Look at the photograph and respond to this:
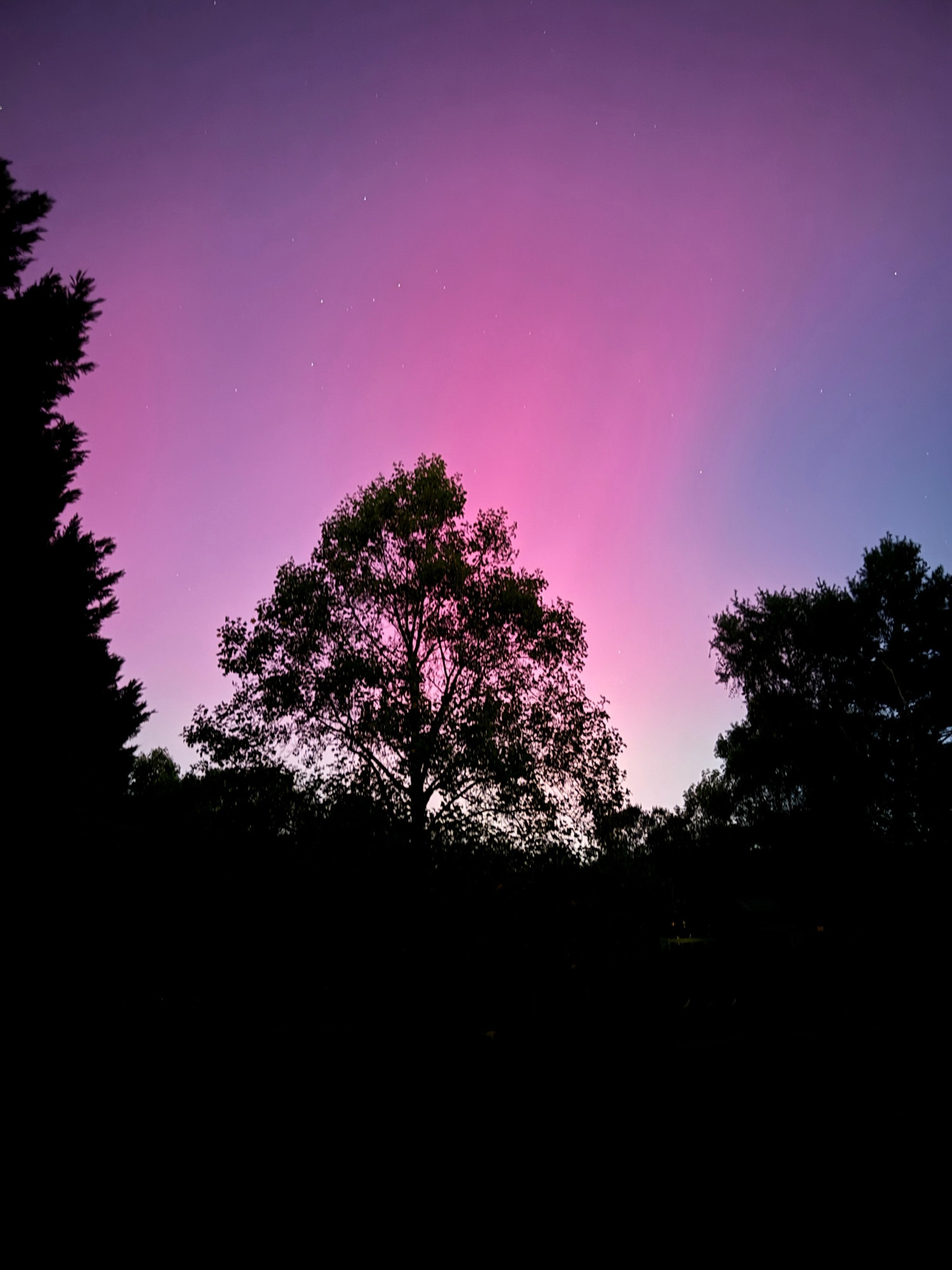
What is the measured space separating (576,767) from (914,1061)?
12.4 m

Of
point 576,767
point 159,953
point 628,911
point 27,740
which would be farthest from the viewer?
point 576,767

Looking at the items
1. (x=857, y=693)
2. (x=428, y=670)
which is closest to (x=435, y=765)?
(x=428, y=670)

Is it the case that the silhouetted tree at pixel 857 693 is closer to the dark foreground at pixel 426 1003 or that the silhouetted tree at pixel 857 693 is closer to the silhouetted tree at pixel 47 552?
the dark foreground at pixel 426 1003

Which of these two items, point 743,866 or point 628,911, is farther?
point 743,866

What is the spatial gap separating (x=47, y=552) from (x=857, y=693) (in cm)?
3119

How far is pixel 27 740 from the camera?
17.9 ft

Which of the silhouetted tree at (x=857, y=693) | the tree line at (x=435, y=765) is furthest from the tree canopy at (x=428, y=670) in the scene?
the silhouetted tree at (x=857, y=693)

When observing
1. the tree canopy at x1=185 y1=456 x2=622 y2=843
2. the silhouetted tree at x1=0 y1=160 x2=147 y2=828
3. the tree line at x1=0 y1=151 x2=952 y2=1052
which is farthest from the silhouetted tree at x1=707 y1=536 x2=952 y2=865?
the silhouetted tree at x1=0 y1=160 x2=147 y2=828

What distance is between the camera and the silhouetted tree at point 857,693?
27359mm

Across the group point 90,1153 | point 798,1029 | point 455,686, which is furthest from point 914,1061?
point 455,686

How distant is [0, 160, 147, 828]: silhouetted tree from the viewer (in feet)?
17.5

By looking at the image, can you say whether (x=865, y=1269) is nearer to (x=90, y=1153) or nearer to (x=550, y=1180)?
(x=550, y=1180)

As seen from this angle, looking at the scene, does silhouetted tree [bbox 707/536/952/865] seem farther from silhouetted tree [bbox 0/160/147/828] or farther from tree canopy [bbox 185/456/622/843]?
silhouetted tree [bbox 0/160/147/828]

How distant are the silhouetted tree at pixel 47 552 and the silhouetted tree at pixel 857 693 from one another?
2703cm
